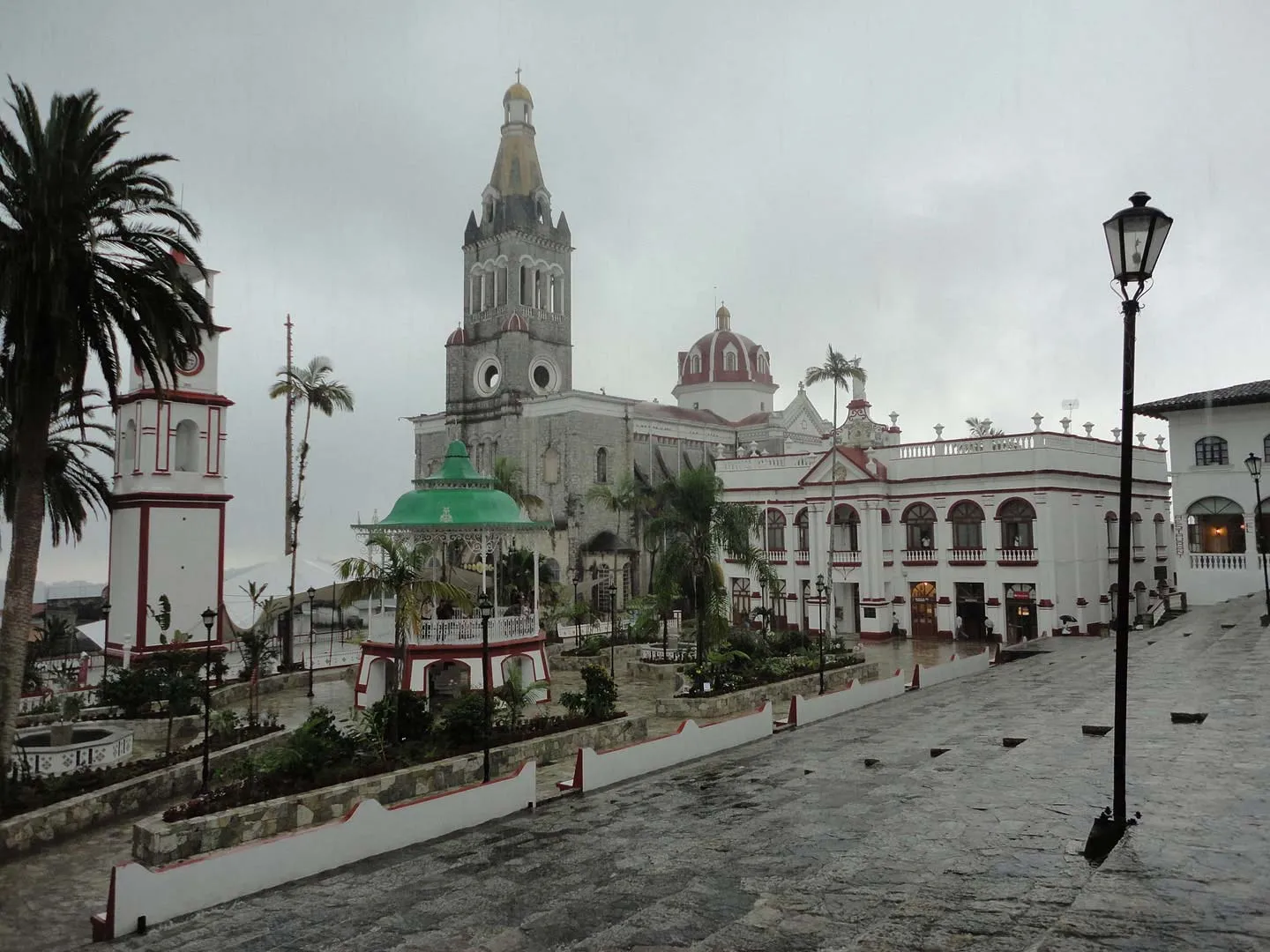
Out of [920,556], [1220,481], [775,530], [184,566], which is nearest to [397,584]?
[184,566]

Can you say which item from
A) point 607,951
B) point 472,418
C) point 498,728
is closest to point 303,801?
point 498,728

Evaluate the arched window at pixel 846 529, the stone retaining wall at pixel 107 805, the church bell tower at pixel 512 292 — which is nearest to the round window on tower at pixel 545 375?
the church bell tower at pixel 512 292

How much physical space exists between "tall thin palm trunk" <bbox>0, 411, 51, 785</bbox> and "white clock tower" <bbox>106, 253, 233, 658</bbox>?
1413cm

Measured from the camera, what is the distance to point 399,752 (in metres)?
15.2

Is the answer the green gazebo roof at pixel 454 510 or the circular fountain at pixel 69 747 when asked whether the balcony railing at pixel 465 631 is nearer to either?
the green gazebo roof at pixel 454 510

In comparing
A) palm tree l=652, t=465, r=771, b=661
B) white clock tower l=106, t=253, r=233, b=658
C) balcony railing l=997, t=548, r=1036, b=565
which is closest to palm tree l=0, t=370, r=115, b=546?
white clock tower l=106, t=253, r=233, b=658

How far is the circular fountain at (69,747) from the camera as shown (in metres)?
15.3

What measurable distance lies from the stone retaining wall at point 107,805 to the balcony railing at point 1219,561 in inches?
1312

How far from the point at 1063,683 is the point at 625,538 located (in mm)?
37126

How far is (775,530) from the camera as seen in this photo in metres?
43.2

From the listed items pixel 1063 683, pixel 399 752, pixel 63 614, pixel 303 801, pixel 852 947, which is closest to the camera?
pixel 852 947

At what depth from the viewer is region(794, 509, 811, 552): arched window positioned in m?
41.6

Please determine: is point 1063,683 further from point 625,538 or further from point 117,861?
point 625,538

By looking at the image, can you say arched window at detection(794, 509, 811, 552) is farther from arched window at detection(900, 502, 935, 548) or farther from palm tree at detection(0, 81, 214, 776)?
palm tree at detection(0, 81, 214, 776)
